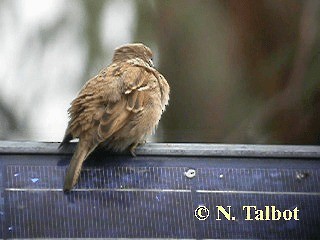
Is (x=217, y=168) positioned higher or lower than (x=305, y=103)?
lower

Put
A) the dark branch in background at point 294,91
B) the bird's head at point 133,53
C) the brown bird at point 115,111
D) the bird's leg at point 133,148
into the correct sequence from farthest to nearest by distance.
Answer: the dark branch in background at point 294,91, the bird's head at point 133,53, the bird's leg at point 133,148, the brown bird at point 115,111

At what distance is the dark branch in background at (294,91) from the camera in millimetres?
13609

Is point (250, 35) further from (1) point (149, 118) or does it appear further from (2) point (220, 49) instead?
(1) point (149, 118)

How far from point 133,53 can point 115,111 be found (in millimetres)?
737

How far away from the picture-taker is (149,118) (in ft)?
38.9

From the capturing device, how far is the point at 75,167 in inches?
450

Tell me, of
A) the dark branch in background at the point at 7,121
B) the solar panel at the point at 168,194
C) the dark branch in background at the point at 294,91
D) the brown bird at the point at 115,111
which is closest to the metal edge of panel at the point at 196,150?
the solar panel at the point at 168,194

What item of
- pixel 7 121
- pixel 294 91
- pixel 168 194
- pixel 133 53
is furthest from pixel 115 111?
pixel 294 91

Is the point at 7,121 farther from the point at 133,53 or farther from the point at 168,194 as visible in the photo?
the point at 168,194

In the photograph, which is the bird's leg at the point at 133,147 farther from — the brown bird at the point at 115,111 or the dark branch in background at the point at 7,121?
the dark branch in background at the point at 7,121

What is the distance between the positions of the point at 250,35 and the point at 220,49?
273 mm

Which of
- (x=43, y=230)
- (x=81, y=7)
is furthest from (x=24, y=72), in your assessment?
(x=43, y=230)

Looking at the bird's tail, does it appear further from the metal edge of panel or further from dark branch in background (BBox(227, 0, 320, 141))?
dark branch in background (BBox(227, 0, 320, 141))

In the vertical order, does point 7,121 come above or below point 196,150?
above
